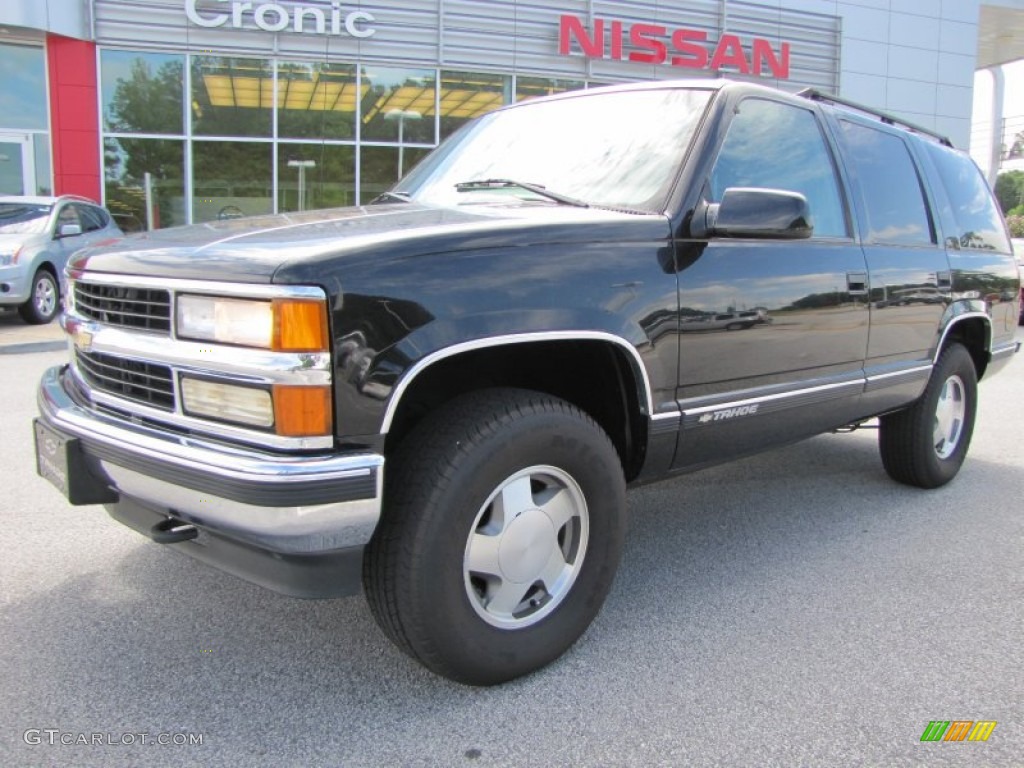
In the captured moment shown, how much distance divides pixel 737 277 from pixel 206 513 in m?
1.94

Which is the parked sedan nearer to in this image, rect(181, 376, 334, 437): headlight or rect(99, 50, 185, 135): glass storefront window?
rect(99, 50, 185, 135): glass storefront window

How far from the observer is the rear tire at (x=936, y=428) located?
4.52m

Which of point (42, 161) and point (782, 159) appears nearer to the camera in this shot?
point (782, 159)

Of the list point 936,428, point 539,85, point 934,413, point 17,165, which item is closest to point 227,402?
point 934,413

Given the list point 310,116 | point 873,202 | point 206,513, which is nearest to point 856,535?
point 873,202

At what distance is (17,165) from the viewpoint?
610 inches

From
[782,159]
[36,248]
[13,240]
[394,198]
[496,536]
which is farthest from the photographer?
[36,248]

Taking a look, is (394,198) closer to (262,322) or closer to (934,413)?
(262,322)

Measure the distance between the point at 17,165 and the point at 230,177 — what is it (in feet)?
12.1

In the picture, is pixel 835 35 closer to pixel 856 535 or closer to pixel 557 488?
pixel 856 535

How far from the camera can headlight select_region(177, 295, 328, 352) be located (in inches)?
81.7

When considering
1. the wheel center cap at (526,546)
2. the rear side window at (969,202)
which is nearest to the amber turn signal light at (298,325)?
the wheel center cap at (526,546)

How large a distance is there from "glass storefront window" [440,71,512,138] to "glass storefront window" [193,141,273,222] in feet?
11.8

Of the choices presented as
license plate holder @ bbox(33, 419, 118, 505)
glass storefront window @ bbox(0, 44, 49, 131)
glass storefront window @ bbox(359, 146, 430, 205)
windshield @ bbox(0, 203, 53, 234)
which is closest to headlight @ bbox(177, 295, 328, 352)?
license plate holder @ bbox(33, 419, 118, 505)
